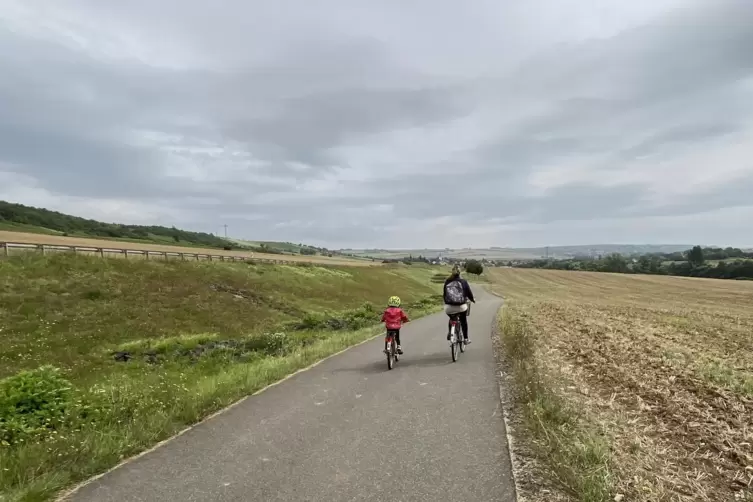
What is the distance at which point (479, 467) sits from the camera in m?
5.46

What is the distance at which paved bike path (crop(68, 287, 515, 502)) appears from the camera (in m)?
4.98

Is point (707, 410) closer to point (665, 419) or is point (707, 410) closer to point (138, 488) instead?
point (665, 419)

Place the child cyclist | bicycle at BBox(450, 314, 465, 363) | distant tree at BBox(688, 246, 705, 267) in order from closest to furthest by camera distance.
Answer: the child cyclist → bicycle at BBox(450, 314, 465, 363) → distant tree at BBox(688, 246, 705, 267)

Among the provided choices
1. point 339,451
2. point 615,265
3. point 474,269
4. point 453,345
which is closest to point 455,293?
point 453,345

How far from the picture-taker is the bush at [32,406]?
280 inches

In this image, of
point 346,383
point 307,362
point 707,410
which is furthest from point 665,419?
point 307,362

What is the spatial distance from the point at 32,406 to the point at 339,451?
598 cm

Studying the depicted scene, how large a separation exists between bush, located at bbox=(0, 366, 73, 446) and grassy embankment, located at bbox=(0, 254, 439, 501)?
0.03m

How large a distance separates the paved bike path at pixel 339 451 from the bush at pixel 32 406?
2.43m

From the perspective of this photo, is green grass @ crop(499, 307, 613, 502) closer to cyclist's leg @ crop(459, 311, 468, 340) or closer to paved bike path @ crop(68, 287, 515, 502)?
paved bike path @ crop(68, 287, 515, 502)

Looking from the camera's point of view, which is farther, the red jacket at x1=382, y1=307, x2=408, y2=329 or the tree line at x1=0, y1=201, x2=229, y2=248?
the tree line at x1=0, y1=201, x2=229, y2=248

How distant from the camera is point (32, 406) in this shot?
8.47 metres

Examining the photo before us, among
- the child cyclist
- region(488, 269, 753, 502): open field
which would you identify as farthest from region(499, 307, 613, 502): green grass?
the child cyclist

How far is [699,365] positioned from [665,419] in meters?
5.07
